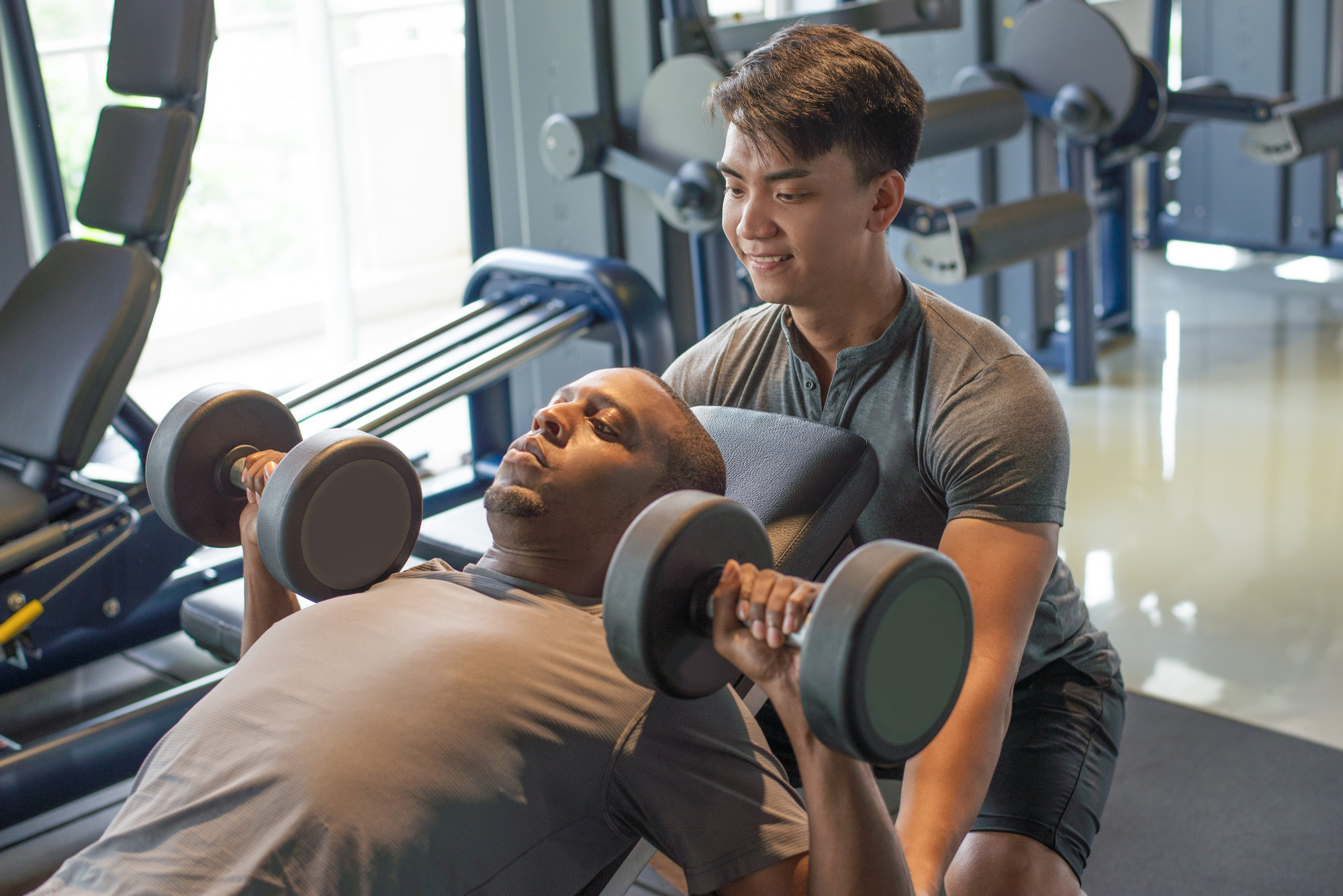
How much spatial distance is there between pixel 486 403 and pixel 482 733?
2.36 metres

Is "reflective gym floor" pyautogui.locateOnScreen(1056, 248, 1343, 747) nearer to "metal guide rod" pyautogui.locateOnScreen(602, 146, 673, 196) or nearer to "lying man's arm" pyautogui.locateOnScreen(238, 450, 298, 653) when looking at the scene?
"metal guide rod" pyautogui.locateOnScreen(602, 146, 673, 196)

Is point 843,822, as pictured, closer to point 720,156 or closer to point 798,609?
point 798,609

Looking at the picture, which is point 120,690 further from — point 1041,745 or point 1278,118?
point 1278,118

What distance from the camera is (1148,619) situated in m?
2.70

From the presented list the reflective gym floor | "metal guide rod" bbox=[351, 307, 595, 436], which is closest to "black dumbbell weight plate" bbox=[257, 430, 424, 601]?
"metal guide rod" bbox=[351, 307, 595, 436]

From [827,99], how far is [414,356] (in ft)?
5.37

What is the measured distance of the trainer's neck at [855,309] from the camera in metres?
1.46

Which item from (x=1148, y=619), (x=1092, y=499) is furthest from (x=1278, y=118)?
(x=1148, y=619)

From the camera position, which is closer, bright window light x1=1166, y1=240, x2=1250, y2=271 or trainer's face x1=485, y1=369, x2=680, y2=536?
trainer's face x1=485, y1=369, x2=680, y2=536

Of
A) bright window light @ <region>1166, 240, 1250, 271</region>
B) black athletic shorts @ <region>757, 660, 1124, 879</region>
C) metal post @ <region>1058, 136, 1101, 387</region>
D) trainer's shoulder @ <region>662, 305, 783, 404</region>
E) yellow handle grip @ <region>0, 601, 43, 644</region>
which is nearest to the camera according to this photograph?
black athletic shorts @ <region>757, 660, 1124, 879</region>

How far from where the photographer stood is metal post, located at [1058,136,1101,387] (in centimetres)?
407

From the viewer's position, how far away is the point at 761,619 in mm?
930

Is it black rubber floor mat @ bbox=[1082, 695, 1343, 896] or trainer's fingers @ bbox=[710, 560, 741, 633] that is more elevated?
trainer's fingers @ bbox=[710, 560, 741, 633]

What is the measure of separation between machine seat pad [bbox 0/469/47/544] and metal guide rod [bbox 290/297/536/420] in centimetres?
53
